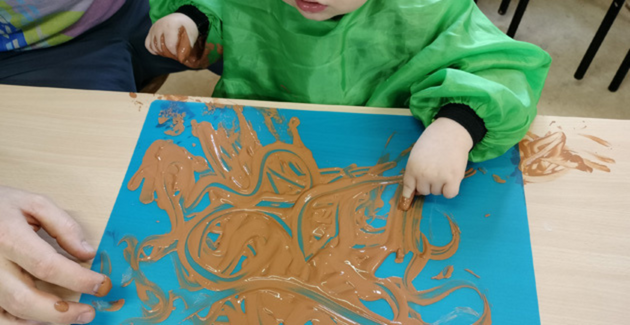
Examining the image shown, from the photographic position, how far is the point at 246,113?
740 mm

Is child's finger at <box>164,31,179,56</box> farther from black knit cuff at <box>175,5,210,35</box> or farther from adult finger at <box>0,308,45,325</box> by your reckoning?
adult finger at <box>0,308,45,325</box>

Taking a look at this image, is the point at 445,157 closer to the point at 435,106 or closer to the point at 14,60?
the point at 435,106

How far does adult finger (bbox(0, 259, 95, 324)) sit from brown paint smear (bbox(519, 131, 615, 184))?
598 mm

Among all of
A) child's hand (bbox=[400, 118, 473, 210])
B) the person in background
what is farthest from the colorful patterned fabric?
child's hand (bbox=[400, 118, 473, 210])

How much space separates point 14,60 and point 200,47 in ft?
1.46

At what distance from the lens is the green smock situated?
2.07 feet

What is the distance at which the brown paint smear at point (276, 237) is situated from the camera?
56cm

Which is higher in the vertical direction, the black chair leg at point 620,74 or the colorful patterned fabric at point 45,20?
the colorful patterned fabric at point 45,20

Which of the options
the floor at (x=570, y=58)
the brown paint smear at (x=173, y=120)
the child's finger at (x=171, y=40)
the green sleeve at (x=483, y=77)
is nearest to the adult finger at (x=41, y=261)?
the brown paint smear at (x=173, y=120)

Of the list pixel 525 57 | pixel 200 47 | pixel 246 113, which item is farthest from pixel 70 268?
pixel 525 57

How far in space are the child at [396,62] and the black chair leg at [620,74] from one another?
106 centimetres

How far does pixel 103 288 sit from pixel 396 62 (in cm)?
53

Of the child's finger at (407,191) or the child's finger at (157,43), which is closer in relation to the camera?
the child's finger at (407,191)

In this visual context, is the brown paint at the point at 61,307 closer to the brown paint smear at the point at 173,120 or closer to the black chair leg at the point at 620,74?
the brown paint smear at the point at 173,120
